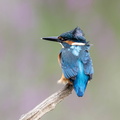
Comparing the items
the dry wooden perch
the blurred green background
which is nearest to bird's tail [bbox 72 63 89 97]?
the dry wooden perch

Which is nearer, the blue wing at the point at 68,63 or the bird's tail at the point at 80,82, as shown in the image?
the bird's tail at the point at 80,82

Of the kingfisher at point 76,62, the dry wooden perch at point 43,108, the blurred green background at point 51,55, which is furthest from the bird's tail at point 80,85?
the blurred green background at point 51,55

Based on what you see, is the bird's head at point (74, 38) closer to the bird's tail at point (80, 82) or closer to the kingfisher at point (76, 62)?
the kingfisher at point (76, 62)

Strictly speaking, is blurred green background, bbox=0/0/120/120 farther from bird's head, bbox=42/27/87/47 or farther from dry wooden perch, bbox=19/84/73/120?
dry wooden perch, bbox=19/84/73/120

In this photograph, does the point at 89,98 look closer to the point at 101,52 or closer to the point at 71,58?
the point at 101,52

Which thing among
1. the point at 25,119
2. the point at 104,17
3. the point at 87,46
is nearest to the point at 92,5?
the point at 104,17

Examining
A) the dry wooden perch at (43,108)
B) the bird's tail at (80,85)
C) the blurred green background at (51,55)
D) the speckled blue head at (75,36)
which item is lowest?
the dry wooden perch at (43,108)

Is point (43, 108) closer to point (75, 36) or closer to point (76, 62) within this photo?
point (76, 62)
